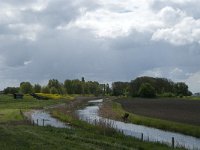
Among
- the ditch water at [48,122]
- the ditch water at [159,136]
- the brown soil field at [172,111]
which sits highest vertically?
the brown soil field at [172,111]

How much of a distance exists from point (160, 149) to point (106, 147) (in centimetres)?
428

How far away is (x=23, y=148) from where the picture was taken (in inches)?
1073

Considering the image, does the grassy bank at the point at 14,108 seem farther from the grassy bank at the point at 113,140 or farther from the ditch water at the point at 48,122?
the grassy bank at the point at 113,140

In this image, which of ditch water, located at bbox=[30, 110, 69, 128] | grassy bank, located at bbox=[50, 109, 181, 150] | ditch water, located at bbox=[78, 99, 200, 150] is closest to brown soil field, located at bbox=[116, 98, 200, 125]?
ditch water, located at bbox=[78, 99, 200, 150]

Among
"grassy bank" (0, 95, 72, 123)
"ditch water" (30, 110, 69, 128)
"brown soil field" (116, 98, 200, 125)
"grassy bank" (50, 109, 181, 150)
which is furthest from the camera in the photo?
"grassy bank" (0, 95, 72, 123)

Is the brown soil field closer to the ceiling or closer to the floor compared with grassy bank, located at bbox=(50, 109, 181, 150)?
closer to the ceiling

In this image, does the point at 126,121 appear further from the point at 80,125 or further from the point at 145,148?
the point at 145,148

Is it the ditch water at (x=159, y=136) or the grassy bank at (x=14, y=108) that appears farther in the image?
the grassy bank at (x=14, y=108)

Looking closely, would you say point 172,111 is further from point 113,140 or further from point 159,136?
point 113,140

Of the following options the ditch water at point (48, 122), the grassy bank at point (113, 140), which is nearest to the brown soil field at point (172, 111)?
the ditch water at point (48, 122)

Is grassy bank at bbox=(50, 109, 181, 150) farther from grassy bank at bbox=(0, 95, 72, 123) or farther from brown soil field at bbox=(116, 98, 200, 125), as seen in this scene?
grassy bank at bbox=(0, 95, 72, 123)

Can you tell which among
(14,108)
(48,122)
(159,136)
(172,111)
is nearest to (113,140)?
(159,136)

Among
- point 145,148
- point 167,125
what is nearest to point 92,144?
point 145,148

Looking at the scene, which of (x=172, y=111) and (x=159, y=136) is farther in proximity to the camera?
(x=172, y=111)
